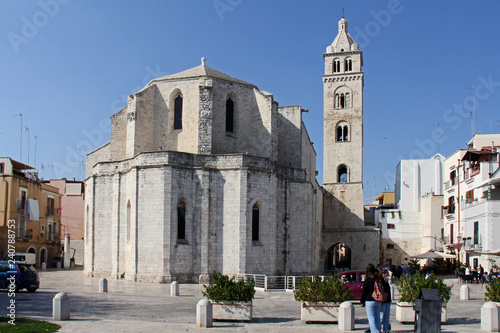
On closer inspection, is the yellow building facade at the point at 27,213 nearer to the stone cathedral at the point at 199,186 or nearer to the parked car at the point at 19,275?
the stone cathedral at the point at 199,186

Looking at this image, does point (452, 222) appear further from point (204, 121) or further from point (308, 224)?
point (204, 121)

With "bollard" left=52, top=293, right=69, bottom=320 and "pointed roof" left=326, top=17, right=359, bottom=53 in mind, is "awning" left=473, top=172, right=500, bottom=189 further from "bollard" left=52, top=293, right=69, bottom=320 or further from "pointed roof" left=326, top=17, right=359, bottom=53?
"bollard" left=52, top=293, right=69, bottom=320

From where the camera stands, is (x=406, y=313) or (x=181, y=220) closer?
(x=406, y=313)

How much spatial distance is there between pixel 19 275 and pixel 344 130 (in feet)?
110

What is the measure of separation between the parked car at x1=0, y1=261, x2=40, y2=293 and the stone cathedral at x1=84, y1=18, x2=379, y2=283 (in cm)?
769

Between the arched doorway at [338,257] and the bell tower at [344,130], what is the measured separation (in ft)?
23.0

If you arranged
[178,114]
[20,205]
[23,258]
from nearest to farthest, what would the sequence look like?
1. [178,114]
2. [23,258]
3. [20,205]

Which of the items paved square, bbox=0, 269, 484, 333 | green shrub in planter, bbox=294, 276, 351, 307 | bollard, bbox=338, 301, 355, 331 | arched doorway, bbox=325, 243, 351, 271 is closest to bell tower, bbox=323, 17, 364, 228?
arched doorway, bbox=325, 243, 351, 271

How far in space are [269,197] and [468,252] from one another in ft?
47.9

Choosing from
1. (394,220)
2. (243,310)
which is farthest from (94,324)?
(394,220)

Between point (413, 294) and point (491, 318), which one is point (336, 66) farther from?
point (491, 318)

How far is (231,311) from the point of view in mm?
13859

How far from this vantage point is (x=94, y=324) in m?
12.8

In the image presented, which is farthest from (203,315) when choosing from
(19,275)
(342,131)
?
(342,131)
